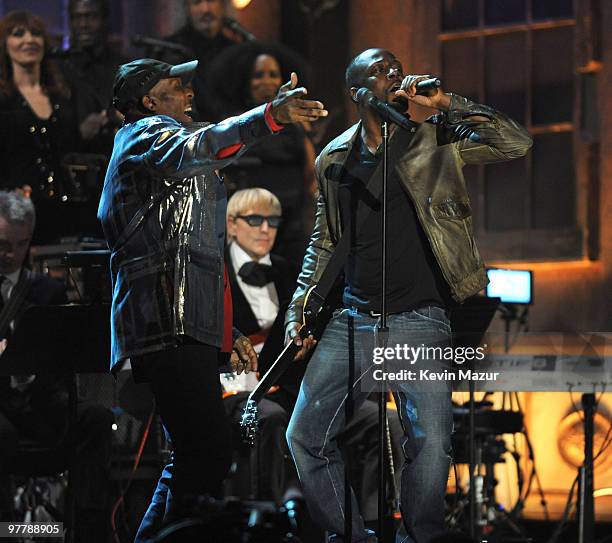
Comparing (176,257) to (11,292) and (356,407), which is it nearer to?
(356,407)

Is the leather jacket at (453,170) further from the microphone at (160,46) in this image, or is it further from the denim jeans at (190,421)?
the microphone at (160,46)

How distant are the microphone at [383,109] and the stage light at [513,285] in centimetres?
324

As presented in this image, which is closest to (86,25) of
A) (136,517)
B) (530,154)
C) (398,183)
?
(530,154)

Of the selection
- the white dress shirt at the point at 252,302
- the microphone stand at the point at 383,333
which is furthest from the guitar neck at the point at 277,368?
the white dress shirt at the point at 252,302

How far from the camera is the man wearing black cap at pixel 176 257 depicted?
14.0 ft

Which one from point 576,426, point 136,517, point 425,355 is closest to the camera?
point 425,355

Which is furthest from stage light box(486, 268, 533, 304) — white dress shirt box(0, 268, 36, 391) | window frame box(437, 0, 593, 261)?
white dress shirt box(0, 268, 36, 391)

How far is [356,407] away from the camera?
198 inches

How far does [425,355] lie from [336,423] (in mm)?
471

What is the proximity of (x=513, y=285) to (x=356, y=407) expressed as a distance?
3236 mm

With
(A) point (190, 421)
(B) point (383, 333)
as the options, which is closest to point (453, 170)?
(B) point (383, 333)

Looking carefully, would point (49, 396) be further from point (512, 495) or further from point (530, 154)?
point (530, 154)

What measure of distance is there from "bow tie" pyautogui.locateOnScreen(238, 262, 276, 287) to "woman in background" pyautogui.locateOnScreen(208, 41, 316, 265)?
189 centimetres

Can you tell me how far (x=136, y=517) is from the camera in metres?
6.51
